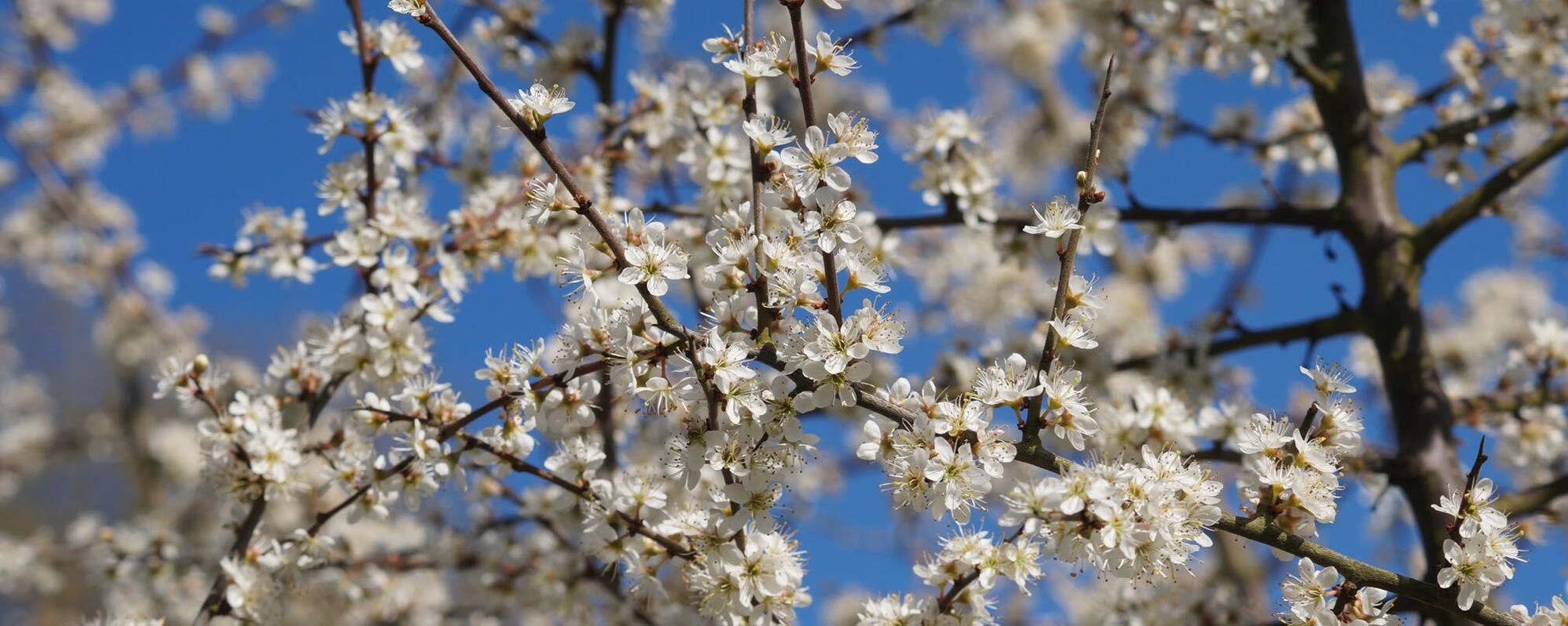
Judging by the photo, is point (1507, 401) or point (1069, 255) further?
point (1507, 401)

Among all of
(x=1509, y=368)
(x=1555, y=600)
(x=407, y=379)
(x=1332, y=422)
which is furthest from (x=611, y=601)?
(x=1509, y=368)

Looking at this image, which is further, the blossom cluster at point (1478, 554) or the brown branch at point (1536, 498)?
the brown branch at point (1536, 498)

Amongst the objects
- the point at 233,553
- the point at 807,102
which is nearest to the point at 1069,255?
the point at 807,102

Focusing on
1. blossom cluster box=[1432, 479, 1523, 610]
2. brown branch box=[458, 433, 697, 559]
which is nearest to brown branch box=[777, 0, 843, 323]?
brown branch box=[458, 433, 697, 559]

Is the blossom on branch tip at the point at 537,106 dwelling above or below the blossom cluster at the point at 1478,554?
above

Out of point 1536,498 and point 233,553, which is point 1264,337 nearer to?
point 1536,498

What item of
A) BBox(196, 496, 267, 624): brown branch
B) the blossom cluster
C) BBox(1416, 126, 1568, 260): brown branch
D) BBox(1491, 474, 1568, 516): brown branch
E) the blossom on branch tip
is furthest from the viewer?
BBox(1416, 126, 1568, 260): brown branch

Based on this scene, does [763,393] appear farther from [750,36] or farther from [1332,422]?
[1332,422]

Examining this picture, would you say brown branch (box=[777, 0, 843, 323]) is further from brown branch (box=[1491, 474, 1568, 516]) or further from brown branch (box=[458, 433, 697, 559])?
brown branch (box=[1491, 474, 1568, 516])

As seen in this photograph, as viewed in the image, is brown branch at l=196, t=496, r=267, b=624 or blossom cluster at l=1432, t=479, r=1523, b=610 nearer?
blossom cluster at l=1432, t=479, r=1523, b=610

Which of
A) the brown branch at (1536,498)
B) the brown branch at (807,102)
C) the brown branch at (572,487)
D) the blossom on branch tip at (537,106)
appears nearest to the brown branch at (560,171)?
the blossom on branch tip at (537,106)

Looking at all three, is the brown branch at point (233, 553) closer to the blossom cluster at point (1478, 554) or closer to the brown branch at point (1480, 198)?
the blossom cluster at point (1478, 554)
